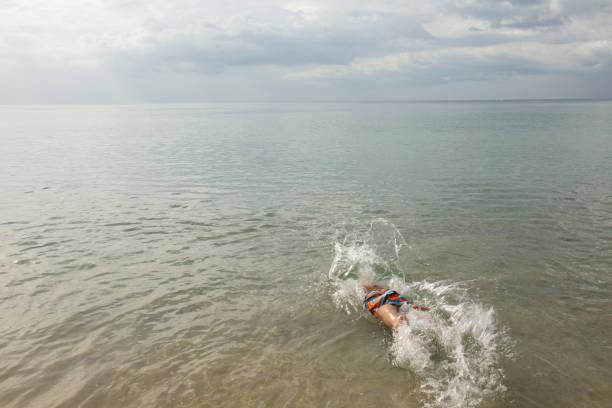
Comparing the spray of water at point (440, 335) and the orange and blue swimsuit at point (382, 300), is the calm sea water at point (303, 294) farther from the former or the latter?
the orange and blue swimsuit at point (382, 300)

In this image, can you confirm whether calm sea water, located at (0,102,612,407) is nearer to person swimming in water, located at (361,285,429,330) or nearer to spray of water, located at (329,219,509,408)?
spray of water, located at (329,219,509,408)

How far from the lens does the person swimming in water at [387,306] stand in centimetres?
837

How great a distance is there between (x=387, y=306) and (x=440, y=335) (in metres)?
1.26

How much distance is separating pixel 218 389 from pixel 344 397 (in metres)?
2.12

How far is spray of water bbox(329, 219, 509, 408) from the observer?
22.1 ft

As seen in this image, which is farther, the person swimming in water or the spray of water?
the person swimming in water

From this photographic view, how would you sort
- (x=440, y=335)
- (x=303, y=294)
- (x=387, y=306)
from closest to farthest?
(x=440, y=335)
(x=387, y=306)
(x=303, y=294)

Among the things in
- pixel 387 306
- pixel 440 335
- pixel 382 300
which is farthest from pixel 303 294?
pixel 440 335

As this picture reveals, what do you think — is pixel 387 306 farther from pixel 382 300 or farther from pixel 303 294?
pixel 303 294

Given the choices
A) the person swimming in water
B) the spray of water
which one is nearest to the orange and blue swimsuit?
the person swimming in water

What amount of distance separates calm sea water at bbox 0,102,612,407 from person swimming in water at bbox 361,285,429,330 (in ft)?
0.81

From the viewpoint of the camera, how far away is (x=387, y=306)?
8766mm

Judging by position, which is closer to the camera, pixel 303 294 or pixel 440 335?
pixel 440 335

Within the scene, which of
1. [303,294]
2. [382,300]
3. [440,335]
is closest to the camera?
[440,335]
